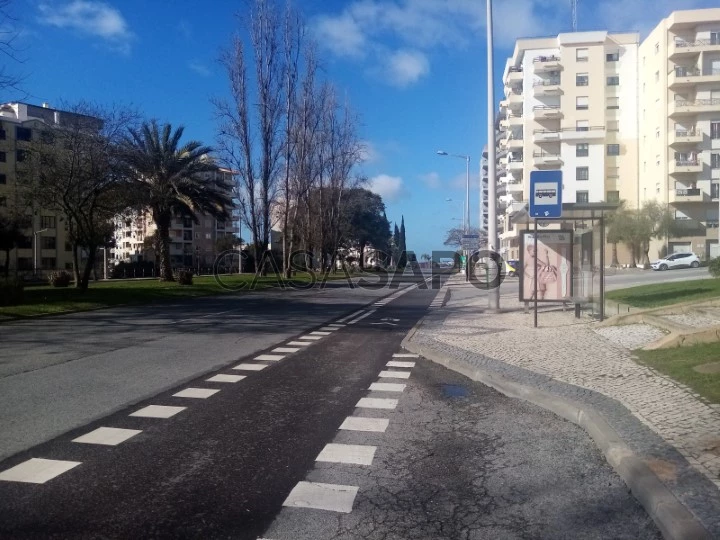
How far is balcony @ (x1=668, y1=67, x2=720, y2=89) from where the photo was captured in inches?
2031

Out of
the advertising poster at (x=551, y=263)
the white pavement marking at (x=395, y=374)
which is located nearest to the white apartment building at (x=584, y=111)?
the advertising poster at (x=551, y=263)

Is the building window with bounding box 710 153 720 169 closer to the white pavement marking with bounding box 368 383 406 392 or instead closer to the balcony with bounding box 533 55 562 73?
the balcony with bounding box 533 55 562 73

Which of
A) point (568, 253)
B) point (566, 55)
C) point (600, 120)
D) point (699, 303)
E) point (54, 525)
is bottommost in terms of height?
point (54, 525)

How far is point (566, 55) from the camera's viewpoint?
5878 centimetres

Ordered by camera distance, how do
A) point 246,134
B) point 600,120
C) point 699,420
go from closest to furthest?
point 699,420, point 246,134, point 600,120

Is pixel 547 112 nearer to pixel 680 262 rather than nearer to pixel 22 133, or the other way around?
pixel 680 262

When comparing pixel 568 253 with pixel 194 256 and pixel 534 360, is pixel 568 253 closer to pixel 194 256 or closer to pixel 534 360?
pixel 534 360

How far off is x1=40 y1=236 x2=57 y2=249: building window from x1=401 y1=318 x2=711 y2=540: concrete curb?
67932 millimetres

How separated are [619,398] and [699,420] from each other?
1159 mm

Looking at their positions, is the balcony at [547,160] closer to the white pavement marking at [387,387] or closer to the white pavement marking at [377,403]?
the white pavement marking at [387,387]

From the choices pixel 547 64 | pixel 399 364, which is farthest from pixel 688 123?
pixel 399 364

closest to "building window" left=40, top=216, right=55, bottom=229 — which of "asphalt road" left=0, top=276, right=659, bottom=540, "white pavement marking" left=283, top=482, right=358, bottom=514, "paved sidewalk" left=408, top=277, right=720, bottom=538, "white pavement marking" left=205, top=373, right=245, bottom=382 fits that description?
"paved sidewalk" left=408, top=277, right=720, bottom=538

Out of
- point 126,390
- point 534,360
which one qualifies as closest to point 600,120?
point 534,360

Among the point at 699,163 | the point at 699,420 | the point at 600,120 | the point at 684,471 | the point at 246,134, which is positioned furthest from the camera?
the point at 600,120
